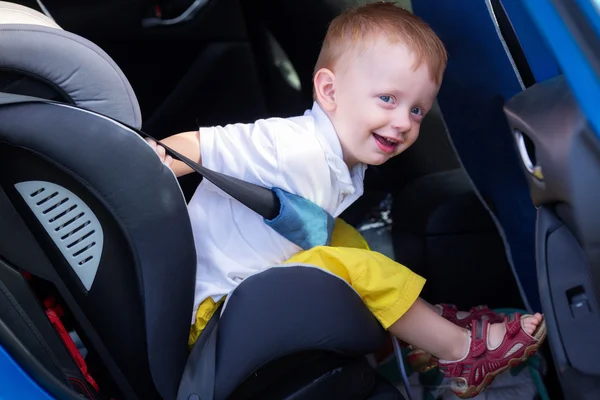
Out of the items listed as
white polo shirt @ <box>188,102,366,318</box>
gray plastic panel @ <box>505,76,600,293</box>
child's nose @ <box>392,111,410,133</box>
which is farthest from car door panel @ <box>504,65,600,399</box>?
white polo shirt @ <box>188,102,366,318</box>

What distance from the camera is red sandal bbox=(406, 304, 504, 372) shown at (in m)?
1.35

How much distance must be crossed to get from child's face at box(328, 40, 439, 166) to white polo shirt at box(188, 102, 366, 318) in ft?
0.13

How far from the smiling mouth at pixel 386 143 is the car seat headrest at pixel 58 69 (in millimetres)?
446

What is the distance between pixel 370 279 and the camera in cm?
112

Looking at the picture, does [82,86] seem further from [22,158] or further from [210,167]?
[210,167]

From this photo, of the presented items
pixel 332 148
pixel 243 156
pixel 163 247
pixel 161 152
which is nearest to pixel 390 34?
pixel 332 148

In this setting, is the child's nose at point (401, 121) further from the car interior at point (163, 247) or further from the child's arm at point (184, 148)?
the child's arm at point (184, 148)

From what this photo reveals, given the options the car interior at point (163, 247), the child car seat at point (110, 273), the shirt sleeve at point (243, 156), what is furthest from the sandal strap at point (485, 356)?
the shirt sleeve at point (243, 156)

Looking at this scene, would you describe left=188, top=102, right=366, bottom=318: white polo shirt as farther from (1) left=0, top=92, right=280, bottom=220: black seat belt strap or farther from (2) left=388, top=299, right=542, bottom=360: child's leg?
(2) left=388, top=299, right=542, bottom=360: child's leg

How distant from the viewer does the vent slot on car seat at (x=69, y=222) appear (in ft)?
3.00

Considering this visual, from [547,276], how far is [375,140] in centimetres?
41

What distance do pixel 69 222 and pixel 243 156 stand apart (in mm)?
338

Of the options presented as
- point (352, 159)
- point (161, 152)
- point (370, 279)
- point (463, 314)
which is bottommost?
point (463, 314)

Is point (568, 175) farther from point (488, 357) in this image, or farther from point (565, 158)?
point (488, 357)
